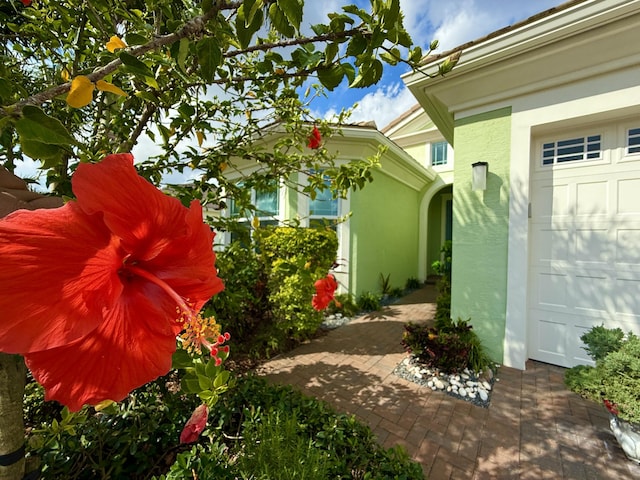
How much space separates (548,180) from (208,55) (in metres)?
4.73

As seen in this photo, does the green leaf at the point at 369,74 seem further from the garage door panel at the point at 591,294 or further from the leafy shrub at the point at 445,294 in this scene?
the leafy shrub at the point at 445,294

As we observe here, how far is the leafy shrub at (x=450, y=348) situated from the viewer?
3.70m

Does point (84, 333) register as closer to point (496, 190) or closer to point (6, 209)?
point (6, 209)

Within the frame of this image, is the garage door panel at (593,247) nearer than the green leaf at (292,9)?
No

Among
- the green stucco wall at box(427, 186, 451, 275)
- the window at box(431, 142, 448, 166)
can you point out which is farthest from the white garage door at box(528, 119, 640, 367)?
the green stucco wall at box(427, 186, 451, 275)

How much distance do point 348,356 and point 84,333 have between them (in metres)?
4.42

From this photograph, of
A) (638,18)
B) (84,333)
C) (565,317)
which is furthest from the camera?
(565,317)

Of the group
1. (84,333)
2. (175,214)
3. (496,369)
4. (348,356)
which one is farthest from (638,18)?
(348,356)

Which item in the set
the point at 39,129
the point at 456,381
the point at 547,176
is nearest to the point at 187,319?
the point at 39,129

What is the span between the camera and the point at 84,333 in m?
0.39

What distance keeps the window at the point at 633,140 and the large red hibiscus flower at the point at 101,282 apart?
5.13 meters

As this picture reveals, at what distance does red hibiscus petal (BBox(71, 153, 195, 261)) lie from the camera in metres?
0.41

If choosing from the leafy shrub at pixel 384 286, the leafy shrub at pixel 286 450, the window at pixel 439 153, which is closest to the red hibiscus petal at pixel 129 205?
the leafy shrub at pixel 286 450

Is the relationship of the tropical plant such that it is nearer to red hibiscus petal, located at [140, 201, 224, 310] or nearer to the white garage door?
the white garage door
